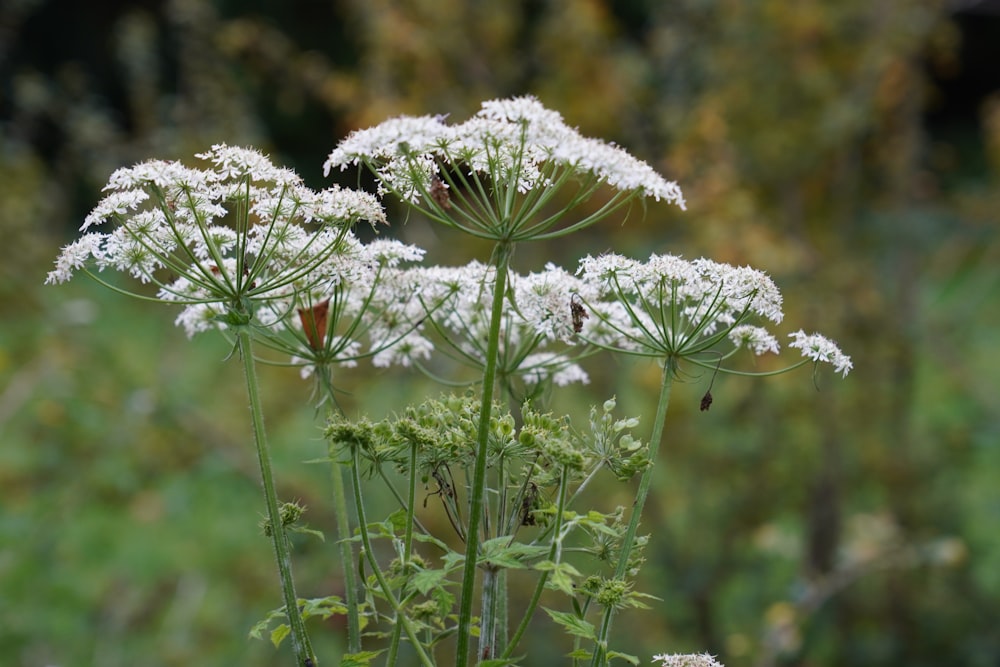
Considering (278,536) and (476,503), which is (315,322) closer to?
(278,536)

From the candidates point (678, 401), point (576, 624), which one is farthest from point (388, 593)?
point (678, 401)

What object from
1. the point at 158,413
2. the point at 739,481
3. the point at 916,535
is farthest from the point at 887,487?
the point at 158,413

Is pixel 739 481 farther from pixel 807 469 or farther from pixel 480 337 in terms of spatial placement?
pixel 480 337

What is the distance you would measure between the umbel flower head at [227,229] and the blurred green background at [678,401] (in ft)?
12.8

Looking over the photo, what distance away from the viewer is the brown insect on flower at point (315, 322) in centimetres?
186

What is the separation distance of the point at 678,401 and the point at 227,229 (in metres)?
5.09

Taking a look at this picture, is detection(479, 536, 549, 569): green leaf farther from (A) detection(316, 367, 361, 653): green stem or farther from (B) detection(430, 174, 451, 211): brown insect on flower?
(B) detection(430, 174, 451, 211): brown insect on flower

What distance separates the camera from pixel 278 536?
4.96 feet

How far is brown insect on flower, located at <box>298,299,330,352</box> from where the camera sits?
1.86 meters

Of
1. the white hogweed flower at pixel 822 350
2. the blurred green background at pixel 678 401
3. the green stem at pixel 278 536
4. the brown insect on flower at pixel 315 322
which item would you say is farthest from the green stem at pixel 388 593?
the blurred green background at pixel 678 401

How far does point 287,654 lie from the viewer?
224 inches

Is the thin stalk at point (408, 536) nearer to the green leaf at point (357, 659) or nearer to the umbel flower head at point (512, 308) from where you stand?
the green leaf at point (357, 659)

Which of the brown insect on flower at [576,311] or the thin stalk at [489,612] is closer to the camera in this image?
the thin stalk at [489,612]

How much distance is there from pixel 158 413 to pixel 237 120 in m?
2.73
